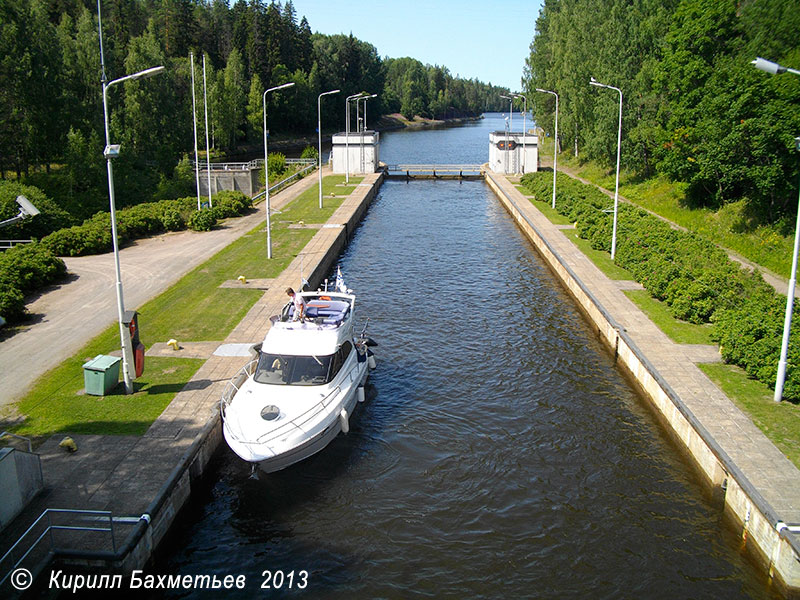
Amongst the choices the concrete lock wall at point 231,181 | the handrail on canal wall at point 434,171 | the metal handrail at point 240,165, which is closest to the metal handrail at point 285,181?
the metal handrail at point 240,165

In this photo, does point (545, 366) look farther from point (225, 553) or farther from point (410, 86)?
point (410, 86)

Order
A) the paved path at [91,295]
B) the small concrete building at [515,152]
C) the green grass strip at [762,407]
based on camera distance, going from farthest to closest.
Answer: the small concrete building at [515,152], the paved path at [91,295], the green grass strip at [762,407]

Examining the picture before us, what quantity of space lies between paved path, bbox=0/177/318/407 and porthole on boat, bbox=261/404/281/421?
7020 mm

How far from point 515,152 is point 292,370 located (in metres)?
58.6

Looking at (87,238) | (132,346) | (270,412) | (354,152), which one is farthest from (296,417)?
(354,152)

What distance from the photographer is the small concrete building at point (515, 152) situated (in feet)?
237

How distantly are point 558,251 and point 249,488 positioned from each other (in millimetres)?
24541

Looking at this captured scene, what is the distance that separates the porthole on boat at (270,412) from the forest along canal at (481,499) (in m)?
1.49

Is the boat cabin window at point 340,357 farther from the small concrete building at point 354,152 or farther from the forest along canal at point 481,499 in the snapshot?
the small concrete building at point 354,152

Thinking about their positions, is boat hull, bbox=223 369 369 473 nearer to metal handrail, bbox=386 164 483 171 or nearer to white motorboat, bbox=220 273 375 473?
white motorboat, bbox=220 273 375 473

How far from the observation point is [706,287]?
2538 centimetres

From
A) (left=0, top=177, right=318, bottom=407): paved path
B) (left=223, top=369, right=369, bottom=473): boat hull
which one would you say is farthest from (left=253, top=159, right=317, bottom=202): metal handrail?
(left=223, top=369, right=369, bottom=473): boat hull

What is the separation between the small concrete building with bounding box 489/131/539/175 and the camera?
7212 centimetres

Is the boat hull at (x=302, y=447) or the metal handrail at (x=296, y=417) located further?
the metal handrail at (x=296, y=417)
